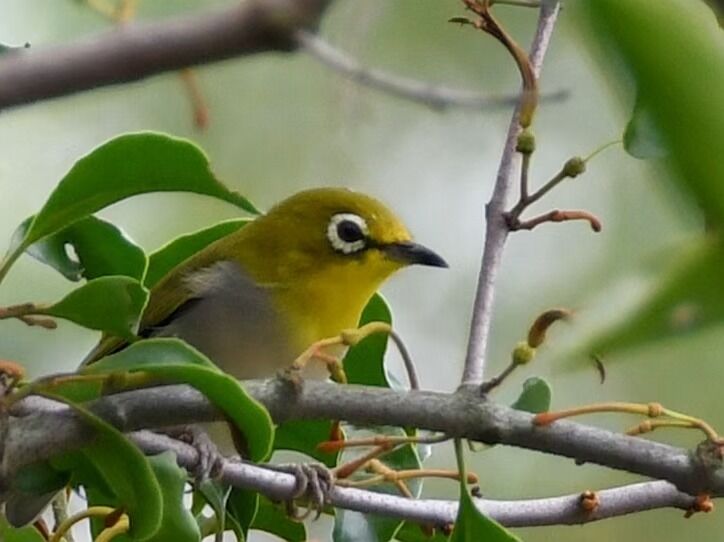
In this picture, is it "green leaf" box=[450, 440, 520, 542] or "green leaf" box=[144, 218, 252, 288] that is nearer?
"green leaf" box=[450, 440, 520, 542]

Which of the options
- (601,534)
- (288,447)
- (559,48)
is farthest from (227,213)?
(288,447)

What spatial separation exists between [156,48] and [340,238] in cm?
167

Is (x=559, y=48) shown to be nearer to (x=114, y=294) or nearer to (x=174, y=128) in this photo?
(x=174, y=128)

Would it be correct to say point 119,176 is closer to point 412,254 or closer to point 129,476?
point 129,476

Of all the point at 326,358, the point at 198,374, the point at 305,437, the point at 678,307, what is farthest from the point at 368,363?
the point at 678,307

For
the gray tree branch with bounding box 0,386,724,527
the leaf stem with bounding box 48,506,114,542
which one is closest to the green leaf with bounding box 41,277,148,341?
the gray tree branch with bounding box 0,386,724,527

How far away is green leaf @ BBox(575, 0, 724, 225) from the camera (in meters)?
0.16

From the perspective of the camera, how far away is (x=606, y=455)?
0.82 meters

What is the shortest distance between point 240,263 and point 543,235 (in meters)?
2.83

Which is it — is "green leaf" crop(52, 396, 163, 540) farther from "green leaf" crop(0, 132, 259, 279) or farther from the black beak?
the black beak

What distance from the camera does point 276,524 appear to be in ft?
4.16

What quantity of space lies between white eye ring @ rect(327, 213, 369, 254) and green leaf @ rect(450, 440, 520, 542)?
0.97 m

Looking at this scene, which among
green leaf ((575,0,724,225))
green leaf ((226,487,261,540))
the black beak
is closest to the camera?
green leaf ((575,0,724,225))

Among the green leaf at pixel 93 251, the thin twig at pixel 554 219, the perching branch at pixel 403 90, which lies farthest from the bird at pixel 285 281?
the perching branch at pixel 403 90
